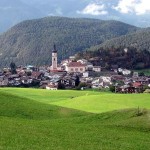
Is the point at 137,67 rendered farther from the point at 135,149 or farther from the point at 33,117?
the point at 135,149

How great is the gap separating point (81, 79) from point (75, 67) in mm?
25582

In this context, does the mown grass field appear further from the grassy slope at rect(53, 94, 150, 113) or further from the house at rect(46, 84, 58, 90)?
the house at rect(46, 84, 58, 90)

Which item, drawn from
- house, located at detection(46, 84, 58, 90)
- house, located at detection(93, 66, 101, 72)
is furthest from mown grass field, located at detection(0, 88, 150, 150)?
house, located at detection(93, 66, 101, 72)

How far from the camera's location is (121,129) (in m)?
29.3

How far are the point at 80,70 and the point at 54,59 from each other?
11.6m

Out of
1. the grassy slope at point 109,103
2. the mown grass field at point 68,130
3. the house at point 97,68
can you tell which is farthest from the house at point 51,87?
the mown grass field at point 68,130

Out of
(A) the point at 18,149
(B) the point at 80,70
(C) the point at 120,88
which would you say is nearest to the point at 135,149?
(A) the point at 18,149

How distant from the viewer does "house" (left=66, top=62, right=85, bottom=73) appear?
155 m

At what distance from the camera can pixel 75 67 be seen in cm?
15675

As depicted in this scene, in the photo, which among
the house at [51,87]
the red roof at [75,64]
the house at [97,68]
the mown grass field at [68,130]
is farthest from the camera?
the red roof at [75,64]

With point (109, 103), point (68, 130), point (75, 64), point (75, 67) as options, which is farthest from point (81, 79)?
point (68, 130)

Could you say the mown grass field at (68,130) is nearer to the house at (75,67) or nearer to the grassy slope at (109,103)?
the grassy slope at (109,103)

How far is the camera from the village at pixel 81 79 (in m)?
112

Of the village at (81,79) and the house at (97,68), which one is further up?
the house at (97,68)
